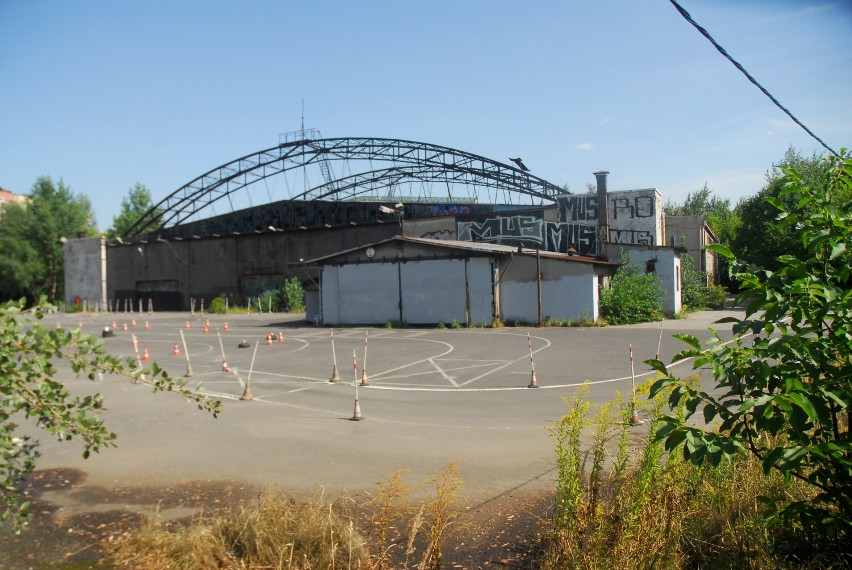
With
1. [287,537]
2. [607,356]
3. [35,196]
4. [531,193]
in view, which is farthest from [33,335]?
[35,196]

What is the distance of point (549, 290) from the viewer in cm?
3173

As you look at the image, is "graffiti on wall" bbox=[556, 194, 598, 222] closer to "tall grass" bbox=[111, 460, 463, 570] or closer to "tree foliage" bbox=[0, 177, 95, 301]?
"tall grass" bbox=[111, 460, 463, 570]

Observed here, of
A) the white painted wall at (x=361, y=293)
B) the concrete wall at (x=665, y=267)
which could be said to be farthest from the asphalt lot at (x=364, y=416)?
the concrete wall at (x=665, y=267)

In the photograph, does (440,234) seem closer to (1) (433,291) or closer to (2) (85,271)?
(1) (433,291)

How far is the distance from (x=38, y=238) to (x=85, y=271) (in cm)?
1999

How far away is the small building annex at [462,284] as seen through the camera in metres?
31.4

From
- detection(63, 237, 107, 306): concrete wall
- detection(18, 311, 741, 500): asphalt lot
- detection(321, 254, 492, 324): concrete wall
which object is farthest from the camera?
detection(63, 237, 107, 306): concrete wall

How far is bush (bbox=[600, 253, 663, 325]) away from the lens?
104 feet

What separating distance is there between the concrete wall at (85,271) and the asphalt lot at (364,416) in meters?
48.0

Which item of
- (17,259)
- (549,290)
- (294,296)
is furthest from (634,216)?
(17,259)

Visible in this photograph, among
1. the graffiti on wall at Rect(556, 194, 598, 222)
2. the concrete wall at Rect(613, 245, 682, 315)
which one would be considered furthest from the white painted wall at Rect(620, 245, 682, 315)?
the graffiti on wall at Rect(556, 194, 598, 222)

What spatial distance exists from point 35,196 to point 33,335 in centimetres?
9556

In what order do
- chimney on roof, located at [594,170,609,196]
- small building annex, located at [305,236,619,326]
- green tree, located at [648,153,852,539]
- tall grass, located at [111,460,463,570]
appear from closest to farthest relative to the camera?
green tree, located at [648,153,852,539] < tall grass, located at [111,460,463,570] < small building annex, located at [305,236,619,326] < chimney on roof, located at [594,170,609,196]

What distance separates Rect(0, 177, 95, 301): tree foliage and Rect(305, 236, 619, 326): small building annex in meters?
55.9
